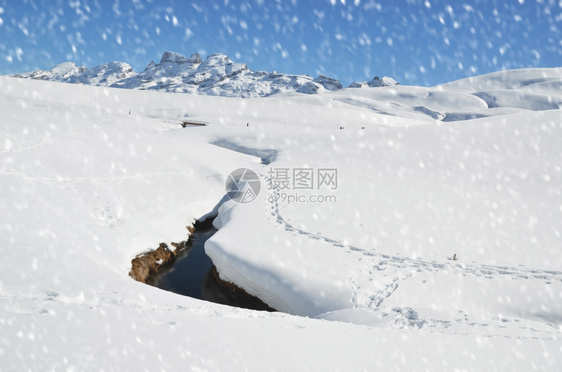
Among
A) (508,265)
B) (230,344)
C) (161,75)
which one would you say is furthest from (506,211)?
(161,75)

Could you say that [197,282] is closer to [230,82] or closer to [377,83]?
[377,83]

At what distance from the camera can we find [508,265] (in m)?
9.34

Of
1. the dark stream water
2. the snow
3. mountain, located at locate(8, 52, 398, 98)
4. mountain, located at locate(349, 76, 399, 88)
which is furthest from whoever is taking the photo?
mountain, located at locate(8, 52, 398, 98)

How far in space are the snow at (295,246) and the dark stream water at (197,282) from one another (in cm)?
46

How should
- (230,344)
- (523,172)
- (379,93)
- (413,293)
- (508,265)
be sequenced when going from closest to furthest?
(230,344) < (413,293) < (508,265) < (523,172) < (379,93)

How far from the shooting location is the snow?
4664 mm

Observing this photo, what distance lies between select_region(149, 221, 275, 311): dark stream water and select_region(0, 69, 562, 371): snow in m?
0.46

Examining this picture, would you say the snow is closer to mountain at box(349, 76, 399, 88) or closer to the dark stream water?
the dark stream water

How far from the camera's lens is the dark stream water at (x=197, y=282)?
9523mm

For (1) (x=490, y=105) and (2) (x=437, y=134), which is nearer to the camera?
(2) (x=437, y=134)

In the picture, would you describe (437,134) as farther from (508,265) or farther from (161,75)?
(161,75)

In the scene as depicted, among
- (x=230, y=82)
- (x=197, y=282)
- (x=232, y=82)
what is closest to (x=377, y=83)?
(x=232, y=82)

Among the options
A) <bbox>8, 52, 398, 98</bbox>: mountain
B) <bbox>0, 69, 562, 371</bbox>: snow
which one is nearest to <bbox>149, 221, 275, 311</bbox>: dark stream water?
<bbox>0, 69, 562, 371</bbox>: snow

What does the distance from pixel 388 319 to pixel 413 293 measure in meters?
1.46
